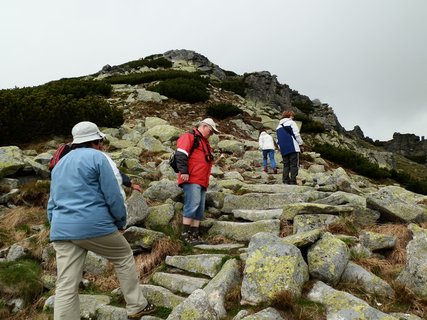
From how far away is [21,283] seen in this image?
6.10 m

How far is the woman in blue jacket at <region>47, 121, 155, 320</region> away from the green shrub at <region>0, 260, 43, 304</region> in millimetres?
1905

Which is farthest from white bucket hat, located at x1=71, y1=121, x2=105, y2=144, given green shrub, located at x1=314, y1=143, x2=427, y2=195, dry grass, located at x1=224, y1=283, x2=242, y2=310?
green shrub, located at x1=314, y1=143, x2=427, y2=195

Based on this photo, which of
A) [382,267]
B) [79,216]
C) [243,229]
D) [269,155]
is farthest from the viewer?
[269,155]

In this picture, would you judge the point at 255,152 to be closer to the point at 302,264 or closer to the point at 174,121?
the point at 174,121

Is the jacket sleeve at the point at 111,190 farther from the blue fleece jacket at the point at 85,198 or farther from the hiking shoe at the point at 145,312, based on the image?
the hiking shoe at the point at 145,312

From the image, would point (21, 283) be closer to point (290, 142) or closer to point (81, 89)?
point (290, 142)

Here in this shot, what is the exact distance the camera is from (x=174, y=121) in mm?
21375

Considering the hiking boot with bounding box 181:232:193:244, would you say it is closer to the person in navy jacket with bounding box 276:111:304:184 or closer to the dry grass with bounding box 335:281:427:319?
the dry grass with bounding box 335:281:427:319

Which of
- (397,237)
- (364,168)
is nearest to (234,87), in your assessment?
(364,168)

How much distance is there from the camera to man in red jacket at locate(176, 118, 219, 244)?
7207 mm

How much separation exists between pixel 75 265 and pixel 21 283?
2.15 metres

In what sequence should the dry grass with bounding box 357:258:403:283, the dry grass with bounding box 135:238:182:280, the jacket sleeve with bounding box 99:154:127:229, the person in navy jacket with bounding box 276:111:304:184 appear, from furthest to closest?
the person in navy jacket with bounding box 276:111:304:184 → the dry grass with bounding box 135:238:182:280 → the dry grass with bounding box 357:258:403:283 → the jacket sleeve with bounding box 99:154:127:229

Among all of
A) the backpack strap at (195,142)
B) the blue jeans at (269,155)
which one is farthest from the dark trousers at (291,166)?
the backpack strap at (195,142)

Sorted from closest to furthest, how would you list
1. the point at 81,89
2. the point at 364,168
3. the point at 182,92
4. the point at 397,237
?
the point at 397,237
the point at 364,168
the point at 81,89
the point at 182,92
